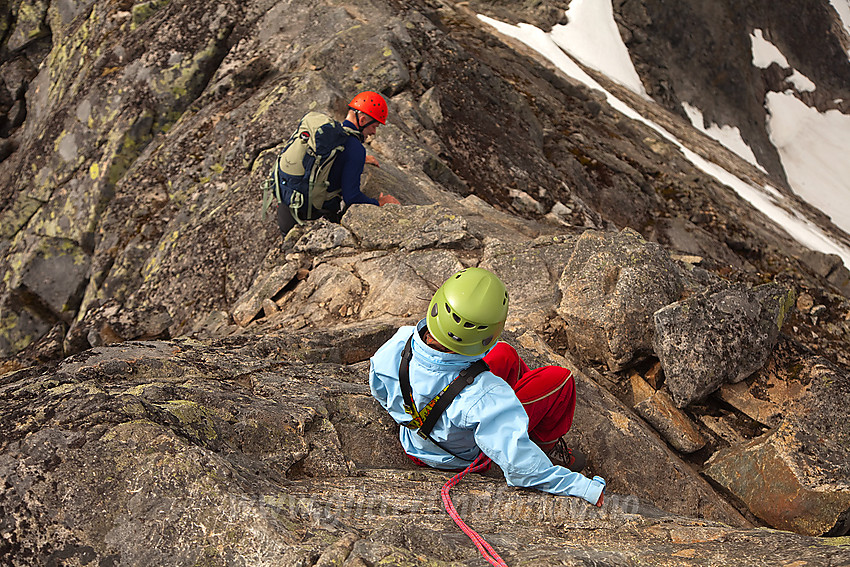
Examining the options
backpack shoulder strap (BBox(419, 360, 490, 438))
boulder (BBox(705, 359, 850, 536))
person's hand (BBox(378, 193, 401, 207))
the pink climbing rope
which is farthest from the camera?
person's hand (BBox(378, 193, 401, 207))

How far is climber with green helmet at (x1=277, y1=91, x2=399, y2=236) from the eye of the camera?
1329 cm

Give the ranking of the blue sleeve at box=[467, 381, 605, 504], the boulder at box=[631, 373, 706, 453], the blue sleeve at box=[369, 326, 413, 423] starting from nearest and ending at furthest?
the blue sleeve at box=[467, 381, 605, 504] → the blue sleeve at box=[369, 326, 413, 423] → the boulder at box=[631, 373, 706, 453]

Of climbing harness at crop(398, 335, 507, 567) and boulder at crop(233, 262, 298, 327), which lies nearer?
climbing harness at crop(398, 335, 507, 567)

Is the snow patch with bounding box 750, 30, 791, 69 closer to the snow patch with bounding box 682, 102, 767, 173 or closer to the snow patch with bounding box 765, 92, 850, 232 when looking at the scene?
the snow patch with bounding box 765, 92, 850, 232

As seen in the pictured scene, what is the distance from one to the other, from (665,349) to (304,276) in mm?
7122

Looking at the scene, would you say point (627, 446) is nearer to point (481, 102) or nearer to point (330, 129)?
point (330, 129)

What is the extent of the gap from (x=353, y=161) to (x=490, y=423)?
8.59 meters

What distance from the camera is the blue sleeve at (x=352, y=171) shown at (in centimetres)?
1320

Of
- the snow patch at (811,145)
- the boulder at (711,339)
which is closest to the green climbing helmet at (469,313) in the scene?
the boulder at (711,339)

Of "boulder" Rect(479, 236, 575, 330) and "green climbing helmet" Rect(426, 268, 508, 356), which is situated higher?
"green climbing helmet" Rect(426, 268, 508, 356)

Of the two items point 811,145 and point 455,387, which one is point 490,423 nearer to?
point 455,387

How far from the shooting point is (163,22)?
22.8m

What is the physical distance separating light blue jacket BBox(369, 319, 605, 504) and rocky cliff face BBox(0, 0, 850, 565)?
0.24 m

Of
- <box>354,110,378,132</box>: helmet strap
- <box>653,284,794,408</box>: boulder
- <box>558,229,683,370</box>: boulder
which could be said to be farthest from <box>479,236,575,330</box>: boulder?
<box>354,110,378,132</box>: helmet strap
